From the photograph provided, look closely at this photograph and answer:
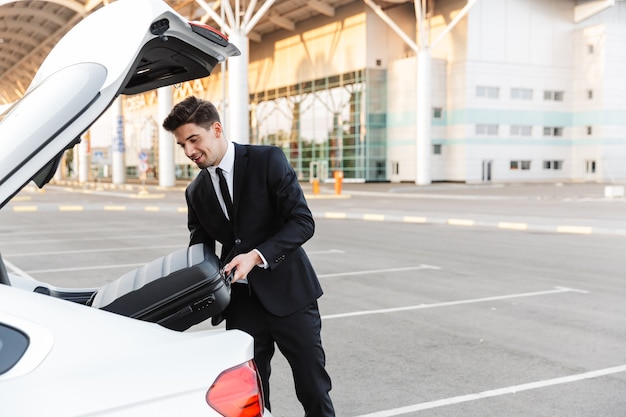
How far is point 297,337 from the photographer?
3035 millimetres

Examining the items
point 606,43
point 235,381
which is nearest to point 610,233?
point 235,381

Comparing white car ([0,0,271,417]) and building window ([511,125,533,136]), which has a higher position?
building window ([511,125,533,136])

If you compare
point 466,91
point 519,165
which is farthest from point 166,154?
point 519,165

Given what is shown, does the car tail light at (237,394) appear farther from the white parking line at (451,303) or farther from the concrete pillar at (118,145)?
the concrete pillar at (118,145)

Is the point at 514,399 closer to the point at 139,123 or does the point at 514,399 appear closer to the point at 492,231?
the point at 492,231

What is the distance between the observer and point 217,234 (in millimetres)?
3162

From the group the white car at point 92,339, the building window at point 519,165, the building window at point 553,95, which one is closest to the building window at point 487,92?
the building window at point 553,95

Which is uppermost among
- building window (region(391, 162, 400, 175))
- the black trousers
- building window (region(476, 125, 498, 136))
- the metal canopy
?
the metal canopy

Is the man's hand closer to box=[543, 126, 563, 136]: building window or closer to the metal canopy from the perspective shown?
the metal canopy

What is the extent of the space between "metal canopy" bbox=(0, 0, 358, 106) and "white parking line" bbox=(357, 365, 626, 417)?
39287 millimetres

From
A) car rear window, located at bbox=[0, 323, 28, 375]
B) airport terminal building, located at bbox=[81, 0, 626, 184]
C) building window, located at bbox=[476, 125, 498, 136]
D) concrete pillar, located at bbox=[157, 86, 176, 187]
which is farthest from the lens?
building window, located at bbox=[476, 125, 498, 136]

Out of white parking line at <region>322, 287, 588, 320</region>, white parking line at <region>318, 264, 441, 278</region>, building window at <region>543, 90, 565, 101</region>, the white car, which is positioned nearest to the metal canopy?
building window at <region>543, 90, 565, 101</region>

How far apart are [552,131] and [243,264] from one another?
55794 millimetres

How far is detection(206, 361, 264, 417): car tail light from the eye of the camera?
1816 mm
